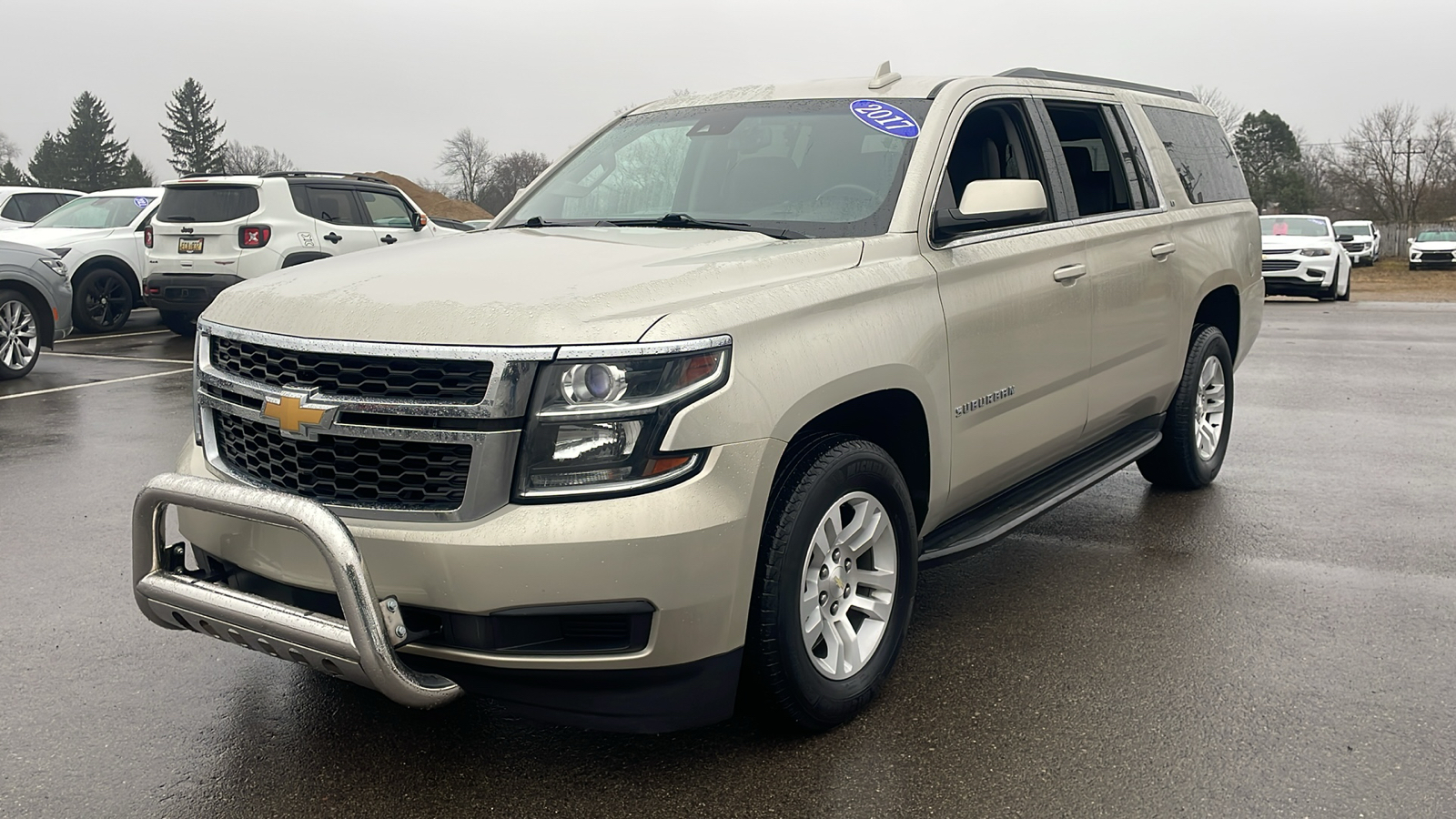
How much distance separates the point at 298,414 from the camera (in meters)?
2.93

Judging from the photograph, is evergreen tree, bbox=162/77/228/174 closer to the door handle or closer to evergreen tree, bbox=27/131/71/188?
evergreen tree, bbox=27/131/71/188

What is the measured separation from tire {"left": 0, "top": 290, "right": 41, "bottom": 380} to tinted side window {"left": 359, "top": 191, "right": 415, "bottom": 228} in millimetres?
4539

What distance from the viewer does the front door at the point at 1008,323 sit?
3889 millimetres

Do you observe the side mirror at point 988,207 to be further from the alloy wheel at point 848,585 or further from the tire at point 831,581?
the alloy wheel at point 848,585

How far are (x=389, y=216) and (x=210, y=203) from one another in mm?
2317

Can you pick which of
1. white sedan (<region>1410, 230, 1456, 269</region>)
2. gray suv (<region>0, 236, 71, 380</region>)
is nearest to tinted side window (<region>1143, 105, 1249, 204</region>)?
gray suv (<region>0, 236, 71, 380</region>)

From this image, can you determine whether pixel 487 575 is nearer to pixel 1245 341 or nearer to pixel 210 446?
pixel 210 446

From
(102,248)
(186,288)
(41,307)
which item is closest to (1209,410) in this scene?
(41,307)

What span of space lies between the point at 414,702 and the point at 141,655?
1.78m

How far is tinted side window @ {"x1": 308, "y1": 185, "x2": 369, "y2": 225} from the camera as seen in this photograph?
14.1m

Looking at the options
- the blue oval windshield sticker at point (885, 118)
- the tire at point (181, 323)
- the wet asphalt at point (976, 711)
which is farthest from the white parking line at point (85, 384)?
the blue oval windshield sticker at point (885, 118)

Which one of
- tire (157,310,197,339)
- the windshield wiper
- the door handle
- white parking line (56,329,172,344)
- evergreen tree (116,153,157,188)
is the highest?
evergreen tree (116,153,157,188)

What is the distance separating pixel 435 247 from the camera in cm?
383

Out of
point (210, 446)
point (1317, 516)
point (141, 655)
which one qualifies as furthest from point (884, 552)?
point (1317, 516)
